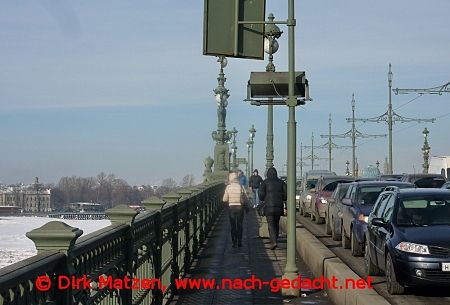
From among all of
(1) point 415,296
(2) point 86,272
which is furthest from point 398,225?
(2) point 86,272

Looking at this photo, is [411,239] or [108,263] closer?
[108,263]

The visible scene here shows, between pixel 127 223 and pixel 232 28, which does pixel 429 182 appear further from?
pixel 127 223

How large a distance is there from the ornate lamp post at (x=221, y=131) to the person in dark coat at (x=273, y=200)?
15.2 metres

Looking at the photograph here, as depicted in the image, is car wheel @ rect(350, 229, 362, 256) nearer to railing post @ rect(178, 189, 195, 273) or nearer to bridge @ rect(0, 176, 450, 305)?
bridge @ rect(0, 176, 450, 305)

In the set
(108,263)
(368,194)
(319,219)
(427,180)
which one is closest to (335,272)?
(108,263)

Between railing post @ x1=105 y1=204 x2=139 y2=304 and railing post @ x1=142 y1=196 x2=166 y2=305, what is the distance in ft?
6.11

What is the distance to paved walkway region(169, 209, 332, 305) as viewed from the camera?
419 inches

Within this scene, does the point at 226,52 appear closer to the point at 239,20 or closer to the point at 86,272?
the point at 239,20

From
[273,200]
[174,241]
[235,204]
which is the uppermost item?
[273,200]

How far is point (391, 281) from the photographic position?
1064cm

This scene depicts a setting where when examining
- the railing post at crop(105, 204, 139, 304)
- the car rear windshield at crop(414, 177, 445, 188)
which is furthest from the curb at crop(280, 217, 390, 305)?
the car rear windshield at crop(414, 177, 445, 188)

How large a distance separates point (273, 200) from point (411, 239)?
7035 millimetres

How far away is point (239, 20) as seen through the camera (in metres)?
11.2

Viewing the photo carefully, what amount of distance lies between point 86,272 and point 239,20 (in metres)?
6.68
